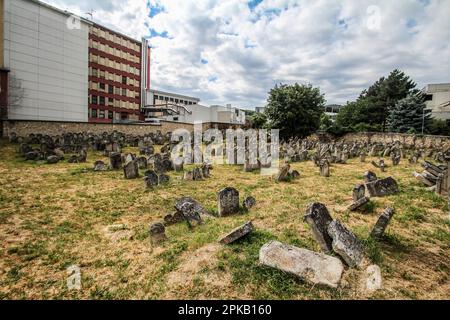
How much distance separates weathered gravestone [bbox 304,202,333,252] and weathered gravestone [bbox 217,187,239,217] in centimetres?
214

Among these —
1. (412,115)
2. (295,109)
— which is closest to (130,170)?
(295,109)

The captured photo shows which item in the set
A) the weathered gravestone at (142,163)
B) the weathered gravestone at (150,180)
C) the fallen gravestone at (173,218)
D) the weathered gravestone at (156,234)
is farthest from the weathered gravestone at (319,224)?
the weathered gravestone at (142,163)

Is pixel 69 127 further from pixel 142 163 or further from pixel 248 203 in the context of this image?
pixel 248 203

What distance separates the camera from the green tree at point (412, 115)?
28.0 meters

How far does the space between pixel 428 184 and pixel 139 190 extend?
9.58 m

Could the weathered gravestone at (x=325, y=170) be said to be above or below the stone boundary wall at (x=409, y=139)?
below

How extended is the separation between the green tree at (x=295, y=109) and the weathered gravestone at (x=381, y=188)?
1795 centimetres

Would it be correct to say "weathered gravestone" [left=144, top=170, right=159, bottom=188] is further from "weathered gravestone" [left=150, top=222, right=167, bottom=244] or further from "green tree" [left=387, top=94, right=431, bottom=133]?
"green tree" [left=387, top=94, right=431, bottom=133]

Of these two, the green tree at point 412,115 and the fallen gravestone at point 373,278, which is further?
the green tree at point 412,115

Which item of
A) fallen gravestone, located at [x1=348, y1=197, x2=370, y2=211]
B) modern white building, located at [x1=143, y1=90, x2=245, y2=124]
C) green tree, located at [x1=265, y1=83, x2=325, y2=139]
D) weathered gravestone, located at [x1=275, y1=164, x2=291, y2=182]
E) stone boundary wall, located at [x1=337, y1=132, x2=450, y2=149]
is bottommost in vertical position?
fallen gravestone, located at [x1=348, y1=197, x2=370, y2=211]

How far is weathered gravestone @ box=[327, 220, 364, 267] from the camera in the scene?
329cm

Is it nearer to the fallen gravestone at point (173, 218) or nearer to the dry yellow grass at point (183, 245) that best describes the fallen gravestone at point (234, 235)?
the dry yellow grass at point (183, 245)

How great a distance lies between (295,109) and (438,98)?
32622 mm

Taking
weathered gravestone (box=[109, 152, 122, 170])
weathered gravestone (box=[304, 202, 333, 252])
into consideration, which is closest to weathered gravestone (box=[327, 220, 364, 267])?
weathered gravestone (box=[304, 202, 333, 252])
